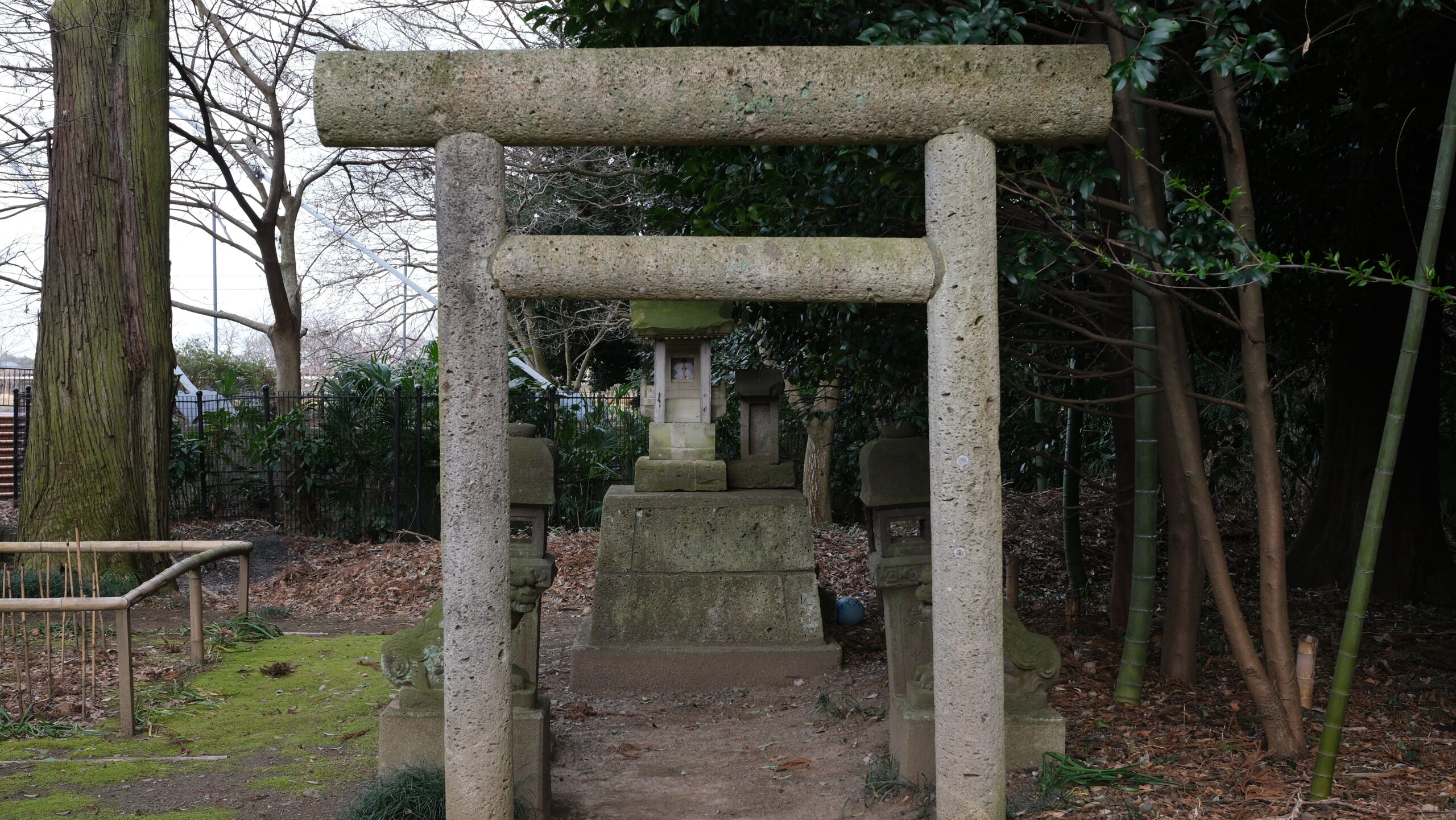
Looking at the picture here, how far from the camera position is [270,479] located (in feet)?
39.9

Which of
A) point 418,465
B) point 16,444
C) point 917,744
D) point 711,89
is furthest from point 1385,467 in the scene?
point 16,444

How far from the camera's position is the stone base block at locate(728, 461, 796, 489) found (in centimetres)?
738

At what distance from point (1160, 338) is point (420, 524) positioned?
950 cm

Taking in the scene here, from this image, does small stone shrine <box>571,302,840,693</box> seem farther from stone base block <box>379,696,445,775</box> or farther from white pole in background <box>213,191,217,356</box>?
white pole in background <box>213,191,217,356</box>

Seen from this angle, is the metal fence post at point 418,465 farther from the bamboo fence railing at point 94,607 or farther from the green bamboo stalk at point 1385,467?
the green bamboo stalk at point 1385,467

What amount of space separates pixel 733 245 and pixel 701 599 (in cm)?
381

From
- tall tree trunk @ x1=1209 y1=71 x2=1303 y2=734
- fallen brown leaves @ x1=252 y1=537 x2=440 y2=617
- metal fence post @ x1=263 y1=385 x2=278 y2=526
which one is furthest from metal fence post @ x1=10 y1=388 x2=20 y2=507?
tall tree trunk @ x1=1209 y1=71 x2=1303 y2=734

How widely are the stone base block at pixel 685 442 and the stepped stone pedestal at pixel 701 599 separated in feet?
1.76

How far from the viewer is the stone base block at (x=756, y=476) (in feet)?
24.2

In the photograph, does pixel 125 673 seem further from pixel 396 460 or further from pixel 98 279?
pixel 396 460

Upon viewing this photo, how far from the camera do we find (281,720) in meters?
5.48

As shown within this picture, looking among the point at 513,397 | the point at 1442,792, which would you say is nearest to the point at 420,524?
the point at 513,397

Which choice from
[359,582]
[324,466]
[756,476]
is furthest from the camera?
[324,466]

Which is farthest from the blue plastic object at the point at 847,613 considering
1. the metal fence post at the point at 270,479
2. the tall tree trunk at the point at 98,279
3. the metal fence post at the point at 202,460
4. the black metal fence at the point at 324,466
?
the metal fence post at the point at 202,460
